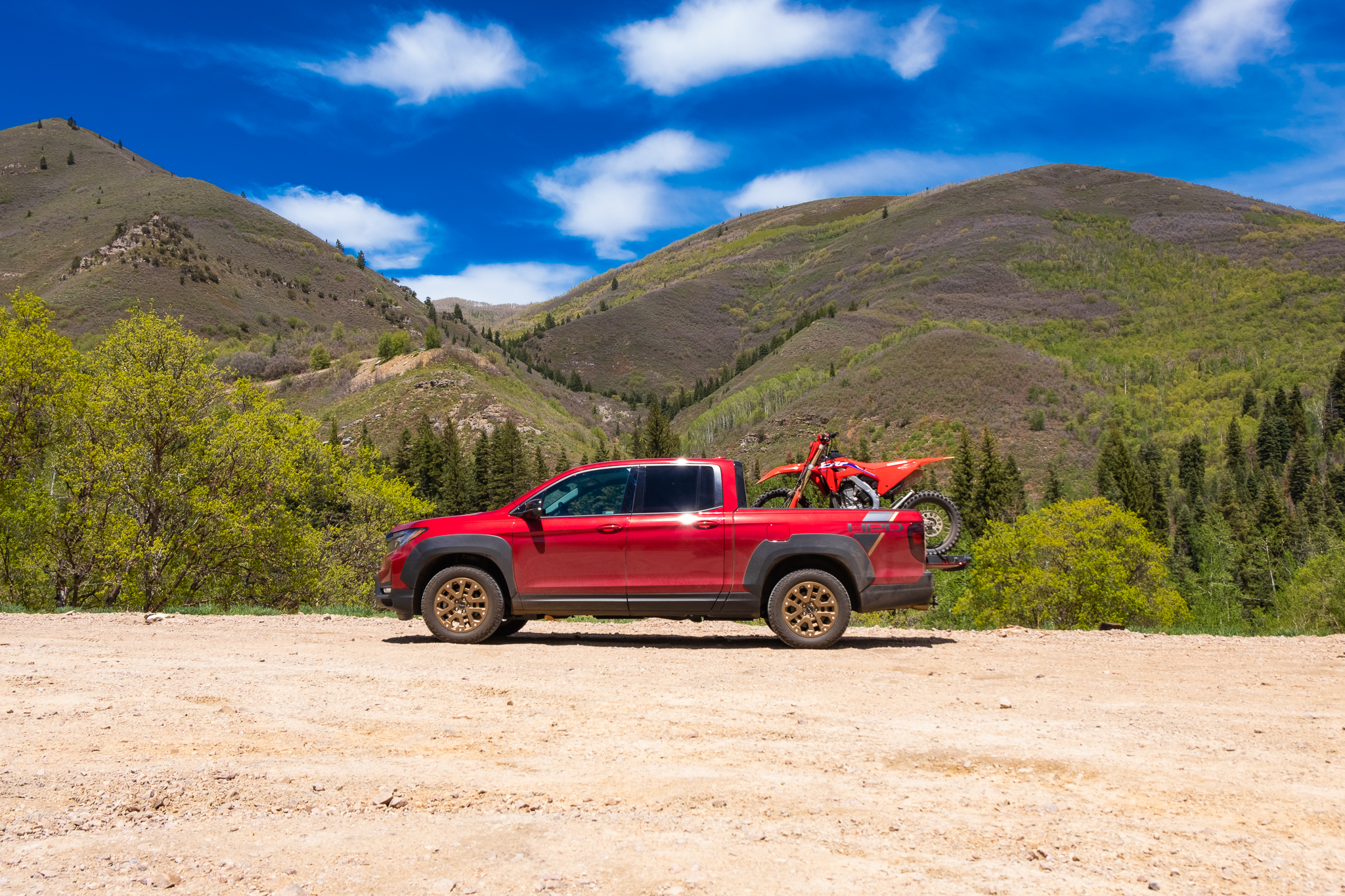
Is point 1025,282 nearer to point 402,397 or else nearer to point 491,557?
point 402,397

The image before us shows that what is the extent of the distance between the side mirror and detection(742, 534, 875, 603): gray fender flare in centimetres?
246

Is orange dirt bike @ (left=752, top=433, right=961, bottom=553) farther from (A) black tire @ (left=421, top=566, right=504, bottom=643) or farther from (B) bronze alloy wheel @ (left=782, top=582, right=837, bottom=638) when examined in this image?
(A) black tire @ (left=421, top=566, right=504, bottom=643)

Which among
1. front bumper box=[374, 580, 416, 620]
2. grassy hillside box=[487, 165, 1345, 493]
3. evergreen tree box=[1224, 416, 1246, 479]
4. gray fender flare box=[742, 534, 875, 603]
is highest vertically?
grassy hillside box=[487, 165, 1345, 493]

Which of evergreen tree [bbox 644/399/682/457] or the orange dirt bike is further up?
evergreen tree [bbox 644/399/682/457]

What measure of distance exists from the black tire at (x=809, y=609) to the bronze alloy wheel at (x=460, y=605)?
3.39m

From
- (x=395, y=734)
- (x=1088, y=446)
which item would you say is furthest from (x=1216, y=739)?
(x=1088, y=446)

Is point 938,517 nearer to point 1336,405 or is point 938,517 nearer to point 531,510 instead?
point 531,510

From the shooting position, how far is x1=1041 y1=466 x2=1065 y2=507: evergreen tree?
71438mm

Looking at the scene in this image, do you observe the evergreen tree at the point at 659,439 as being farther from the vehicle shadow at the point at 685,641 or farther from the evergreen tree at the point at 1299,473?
the evergreen tree at the point at 1299,473

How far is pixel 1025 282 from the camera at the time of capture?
153 m

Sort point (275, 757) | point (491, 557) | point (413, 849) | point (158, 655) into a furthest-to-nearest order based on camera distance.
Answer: point (491, 557) → point (158, 655) → point (275, 757) → point (413, 849)

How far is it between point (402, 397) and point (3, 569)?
70976 millimetres

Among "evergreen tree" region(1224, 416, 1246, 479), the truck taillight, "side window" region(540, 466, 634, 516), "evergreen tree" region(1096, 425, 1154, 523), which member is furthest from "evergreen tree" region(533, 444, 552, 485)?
"evergreen tree" region(1224, 416, 1246, 479)

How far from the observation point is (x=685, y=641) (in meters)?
9.52
